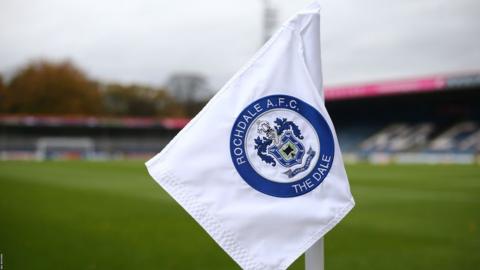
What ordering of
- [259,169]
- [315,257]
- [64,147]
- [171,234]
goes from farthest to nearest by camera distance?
[64,147]
[171,234]
[315,257]
[259,169]

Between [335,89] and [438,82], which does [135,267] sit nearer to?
[438,82]

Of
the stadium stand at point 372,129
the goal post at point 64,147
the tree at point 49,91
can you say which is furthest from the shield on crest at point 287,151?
the tree at point 49,91

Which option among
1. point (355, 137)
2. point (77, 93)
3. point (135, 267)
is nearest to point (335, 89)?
point (355, 137)

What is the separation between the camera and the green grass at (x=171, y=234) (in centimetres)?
517

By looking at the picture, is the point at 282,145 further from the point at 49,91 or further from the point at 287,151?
the point at 49,91

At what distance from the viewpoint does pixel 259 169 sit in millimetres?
2309

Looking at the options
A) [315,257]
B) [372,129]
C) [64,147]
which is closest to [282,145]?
[315,257]

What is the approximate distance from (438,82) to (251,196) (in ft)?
113

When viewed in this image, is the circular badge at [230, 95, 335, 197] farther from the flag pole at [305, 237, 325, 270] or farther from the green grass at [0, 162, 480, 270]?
the green grass at [0, 162, 480, 270]

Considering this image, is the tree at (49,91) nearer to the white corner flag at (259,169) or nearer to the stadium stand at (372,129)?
the stadium stand at (372,129)

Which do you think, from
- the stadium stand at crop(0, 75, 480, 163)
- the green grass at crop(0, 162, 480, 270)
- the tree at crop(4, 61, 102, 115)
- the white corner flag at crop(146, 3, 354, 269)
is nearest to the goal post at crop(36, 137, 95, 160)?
the stadium stand at crop(0, 75, 480, 163)

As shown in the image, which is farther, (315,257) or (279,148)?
(315,257)

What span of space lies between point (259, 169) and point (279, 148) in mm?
137

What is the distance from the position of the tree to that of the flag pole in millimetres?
60100
